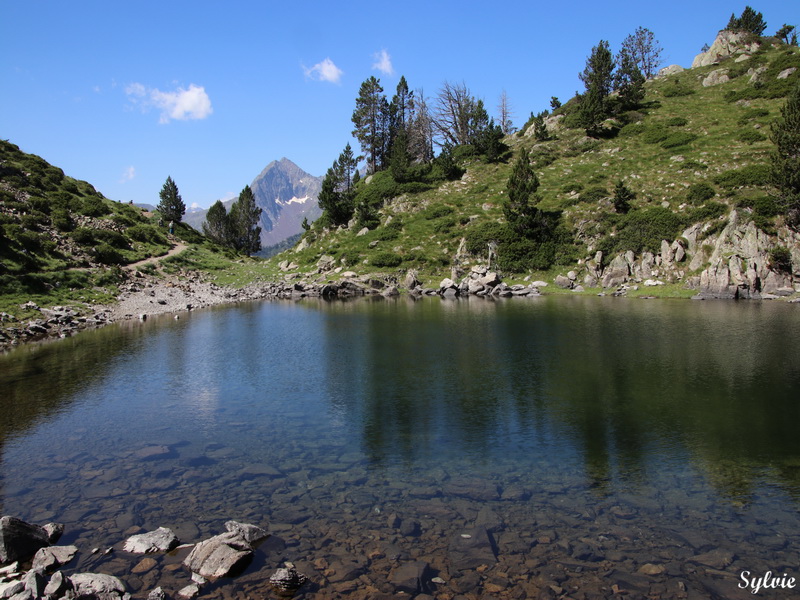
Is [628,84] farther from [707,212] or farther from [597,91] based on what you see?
[707,212]

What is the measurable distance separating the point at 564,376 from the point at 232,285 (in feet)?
199

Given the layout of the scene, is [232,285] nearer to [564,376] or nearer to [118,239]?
[118,239]

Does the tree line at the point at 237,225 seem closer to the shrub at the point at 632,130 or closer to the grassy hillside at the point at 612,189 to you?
the grassy hillside at the point at 612,189

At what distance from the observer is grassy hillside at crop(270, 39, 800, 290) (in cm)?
6662

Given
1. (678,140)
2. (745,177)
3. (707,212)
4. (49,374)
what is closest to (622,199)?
(707,212)

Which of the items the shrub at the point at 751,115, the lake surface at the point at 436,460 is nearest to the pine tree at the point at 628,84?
the shrub at the point at 751,115

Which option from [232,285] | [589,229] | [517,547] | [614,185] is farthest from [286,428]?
[614,185]

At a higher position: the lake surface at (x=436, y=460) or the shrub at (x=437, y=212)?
the shrub at (x=437, y=212)

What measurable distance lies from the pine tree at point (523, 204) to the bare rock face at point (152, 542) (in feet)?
235

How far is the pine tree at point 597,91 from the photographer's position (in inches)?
3898

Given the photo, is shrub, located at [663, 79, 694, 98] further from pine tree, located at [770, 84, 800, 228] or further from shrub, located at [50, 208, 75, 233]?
shrub, located at [50, 208, 75, 233]

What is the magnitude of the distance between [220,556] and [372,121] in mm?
115860

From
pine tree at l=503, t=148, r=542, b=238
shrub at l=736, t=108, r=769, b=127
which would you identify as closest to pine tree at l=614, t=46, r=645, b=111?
shrub at l=736, t=108, r=769, b=127

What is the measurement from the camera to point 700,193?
66688 mm
